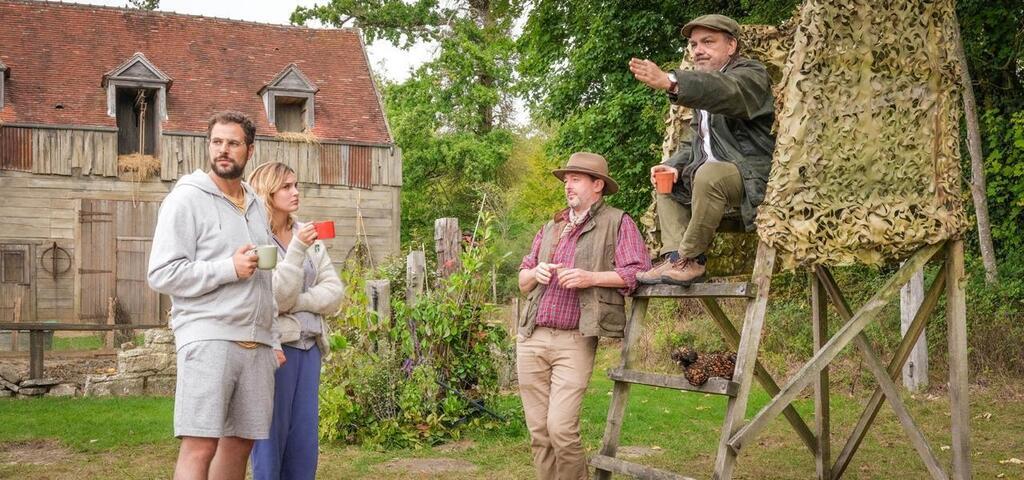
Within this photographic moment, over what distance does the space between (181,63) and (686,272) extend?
75.5ft

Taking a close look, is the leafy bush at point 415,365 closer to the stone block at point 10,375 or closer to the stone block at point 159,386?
the stone block at point 159,386

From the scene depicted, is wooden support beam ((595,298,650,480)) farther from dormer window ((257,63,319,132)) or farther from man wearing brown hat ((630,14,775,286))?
dormer window ((257,63,319,132))

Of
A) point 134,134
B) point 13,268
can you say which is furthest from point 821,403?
point 134,134

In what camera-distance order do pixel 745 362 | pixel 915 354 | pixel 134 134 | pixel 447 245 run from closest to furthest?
pixel 745 362 < pixel 447 245 < pixel 915 354 < pixel 134 134

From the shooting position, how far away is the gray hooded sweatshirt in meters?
4.35

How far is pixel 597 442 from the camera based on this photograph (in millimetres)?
9484

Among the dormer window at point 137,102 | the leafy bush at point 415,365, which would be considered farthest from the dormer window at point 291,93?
the leafy bush at point 415,365

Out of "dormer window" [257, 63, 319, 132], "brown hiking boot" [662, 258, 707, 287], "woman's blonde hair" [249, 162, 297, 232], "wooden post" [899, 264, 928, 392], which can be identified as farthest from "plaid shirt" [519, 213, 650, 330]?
"dormer window" [257, 63, 319, 132]

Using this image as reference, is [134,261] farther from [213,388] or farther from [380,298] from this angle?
[213,388]

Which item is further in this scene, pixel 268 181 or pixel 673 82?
pixel 268 181

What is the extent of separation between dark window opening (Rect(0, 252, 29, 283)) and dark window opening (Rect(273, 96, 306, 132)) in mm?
6905

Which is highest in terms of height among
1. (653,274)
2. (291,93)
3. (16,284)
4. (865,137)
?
(291,93)

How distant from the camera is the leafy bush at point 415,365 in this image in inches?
→ 376

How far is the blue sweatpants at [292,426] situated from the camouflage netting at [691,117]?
2.37 meters
